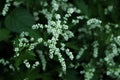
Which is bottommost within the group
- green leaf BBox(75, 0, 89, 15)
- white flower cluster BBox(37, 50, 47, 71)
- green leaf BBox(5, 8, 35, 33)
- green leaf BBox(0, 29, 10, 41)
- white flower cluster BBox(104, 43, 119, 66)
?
white flower cluster BBox(37, 50, 47, 71)

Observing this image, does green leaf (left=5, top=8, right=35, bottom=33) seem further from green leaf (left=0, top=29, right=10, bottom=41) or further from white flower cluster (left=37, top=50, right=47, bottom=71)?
white flower cluster (left=37, top=50, right=47, bottom=71)

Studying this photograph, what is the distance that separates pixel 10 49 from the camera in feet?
9.70

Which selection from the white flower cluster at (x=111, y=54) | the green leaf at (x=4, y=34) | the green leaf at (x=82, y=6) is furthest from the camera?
the green leaf at (x=82, y=6)

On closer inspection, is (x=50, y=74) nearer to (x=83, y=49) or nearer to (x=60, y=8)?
(x=83, y=49)

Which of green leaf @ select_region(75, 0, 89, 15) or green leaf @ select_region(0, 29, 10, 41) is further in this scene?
green leaf @ select_region(75, 0, 89, 15)

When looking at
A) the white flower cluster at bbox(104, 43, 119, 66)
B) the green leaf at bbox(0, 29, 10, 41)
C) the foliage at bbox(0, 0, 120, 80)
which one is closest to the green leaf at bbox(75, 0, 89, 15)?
the foliage at bbox(0, 0, 120, 80)

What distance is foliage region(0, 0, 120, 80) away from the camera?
266 cm

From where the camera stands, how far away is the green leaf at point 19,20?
8.78 feet

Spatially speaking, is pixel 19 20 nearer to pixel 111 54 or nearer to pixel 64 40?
pixel 64 40

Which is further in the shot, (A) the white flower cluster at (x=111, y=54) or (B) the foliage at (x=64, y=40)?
(A) the white flower cluster at (x=111, y=54)

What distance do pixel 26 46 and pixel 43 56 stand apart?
421 mm

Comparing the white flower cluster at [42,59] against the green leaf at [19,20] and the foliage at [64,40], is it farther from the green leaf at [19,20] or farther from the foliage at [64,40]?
the green leaf at [19,20]

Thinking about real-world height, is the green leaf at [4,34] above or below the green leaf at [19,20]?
below

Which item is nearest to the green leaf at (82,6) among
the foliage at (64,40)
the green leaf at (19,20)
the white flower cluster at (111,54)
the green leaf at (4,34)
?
the foliage at (64,40)
